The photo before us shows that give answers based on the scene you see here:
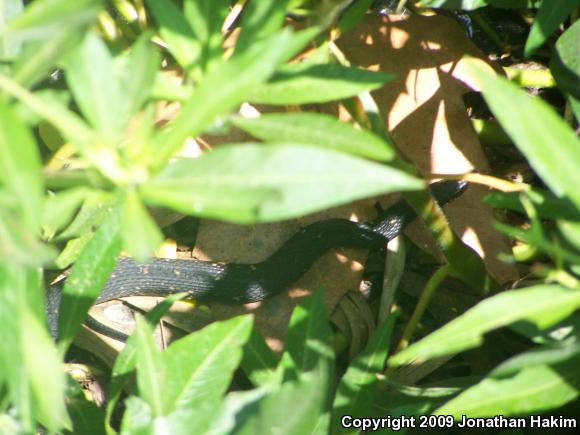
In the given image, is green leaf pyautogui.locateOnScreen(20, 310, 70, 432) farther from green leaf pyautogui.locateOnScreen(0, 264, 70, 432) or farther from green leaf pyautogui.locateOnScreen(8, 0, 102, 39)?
green leaf pyautogui.locateOnScreen(8, 0, 102, 39)

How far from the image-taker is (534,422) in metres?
1.49

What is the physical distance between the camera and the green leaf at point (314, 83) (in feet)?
2.54

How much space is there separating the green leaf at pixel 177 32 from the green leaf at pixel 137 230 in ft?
0.88

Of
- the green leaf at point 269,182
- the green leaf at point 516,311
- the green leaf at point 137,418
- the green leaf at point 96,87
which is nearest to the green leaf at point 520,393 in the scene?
the green leaf at point 516,311

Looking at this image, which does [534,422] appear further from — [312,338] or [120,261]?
[120,261]

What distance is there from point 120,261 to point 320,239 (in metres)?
0.53

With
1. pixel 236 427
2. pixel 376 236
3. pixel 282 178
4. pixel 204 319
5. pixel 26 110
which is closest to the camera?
pixel 282 178

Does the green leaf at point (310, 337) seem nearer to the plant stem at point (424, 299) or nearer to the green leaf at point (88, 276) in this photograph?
the green leaf at point (88, 276)

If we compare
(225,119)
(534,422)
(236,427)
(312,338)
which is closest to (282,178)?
(225,119)

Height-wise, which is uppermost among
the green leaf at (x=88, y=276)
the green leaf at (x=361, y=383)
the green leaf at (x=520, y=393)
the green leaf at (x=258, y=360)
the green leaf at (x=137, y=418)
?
the green leaf at (x=88, y=276)

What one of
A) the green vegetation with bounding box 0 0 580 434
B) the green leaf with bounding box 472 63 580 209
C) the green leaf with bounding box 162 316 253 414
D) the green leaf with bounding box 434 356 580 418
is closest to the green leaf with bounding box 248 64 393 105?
the green vegetation with bounding box 0 0 580 434

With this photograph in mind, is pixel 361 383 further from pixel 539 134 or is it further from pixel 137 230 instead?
pixel 137 230

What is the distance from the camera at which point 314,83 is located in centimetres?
79

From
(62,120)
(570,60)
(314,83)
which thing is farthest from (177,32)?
(570,60)
